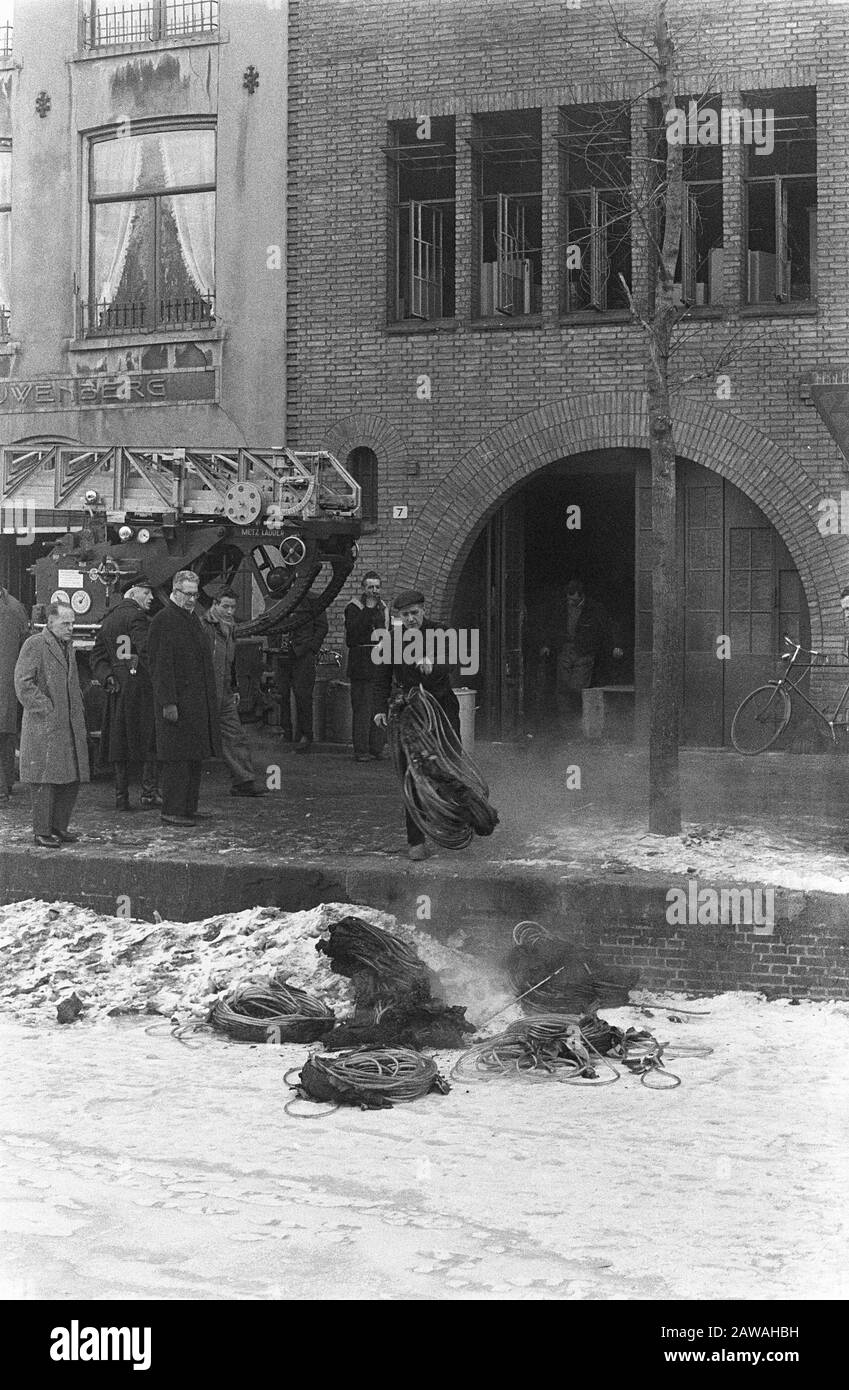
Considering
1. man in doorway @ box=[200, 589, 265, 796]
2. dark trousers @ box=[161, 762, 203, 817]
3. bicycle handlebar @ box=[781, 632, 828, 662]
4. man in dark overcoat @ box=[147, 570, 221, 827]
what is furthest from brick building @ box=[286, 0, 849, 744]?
dark trousers @ box=[161, 762, 203, 817]

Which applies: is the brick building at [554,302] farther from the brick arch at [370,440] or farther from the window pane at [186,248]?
the window pane at [186,248]

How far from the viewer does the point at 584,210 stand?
1839 cm

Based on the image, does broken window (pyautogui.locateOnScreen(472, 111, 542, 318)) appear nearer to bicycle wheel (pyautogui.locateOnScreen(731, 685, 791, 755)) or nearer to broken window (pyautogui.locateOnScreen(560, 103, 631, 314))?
broken window (pyautogui.locateOnScreen(560, 103, 631, 314))

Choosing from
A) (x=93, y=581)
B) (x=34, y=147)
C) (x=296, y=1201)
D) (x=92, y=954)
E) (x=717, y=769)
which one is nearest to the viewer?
(x=296, y=1201)

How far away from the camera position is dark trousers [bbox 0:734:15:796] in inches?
563

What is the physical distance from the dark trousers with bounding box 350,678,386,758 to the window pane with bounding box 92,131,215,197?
657 cm

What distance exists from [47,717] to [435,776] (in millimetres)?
3048

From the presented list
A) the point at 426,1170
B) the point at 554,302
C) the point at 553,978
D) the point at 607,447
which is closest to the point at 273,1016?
the point at 553,978

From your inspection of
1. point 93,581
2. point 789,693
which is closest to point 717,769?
point 789,693

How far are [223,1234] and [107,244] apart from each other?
1489cm

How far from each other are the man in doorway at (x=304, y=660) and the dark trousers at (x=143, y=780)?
2.76 meters

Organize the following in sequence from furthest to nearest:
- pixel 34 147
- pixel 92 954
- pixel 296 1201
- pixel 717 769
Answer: pixel 34 147
pixel 717 769
pixel 92 954
pixel 296 1201

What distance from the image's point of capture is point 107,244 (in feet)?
63.1

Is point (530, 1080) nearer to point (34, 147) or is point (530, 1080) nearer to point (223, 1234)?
point (223, 1234)
